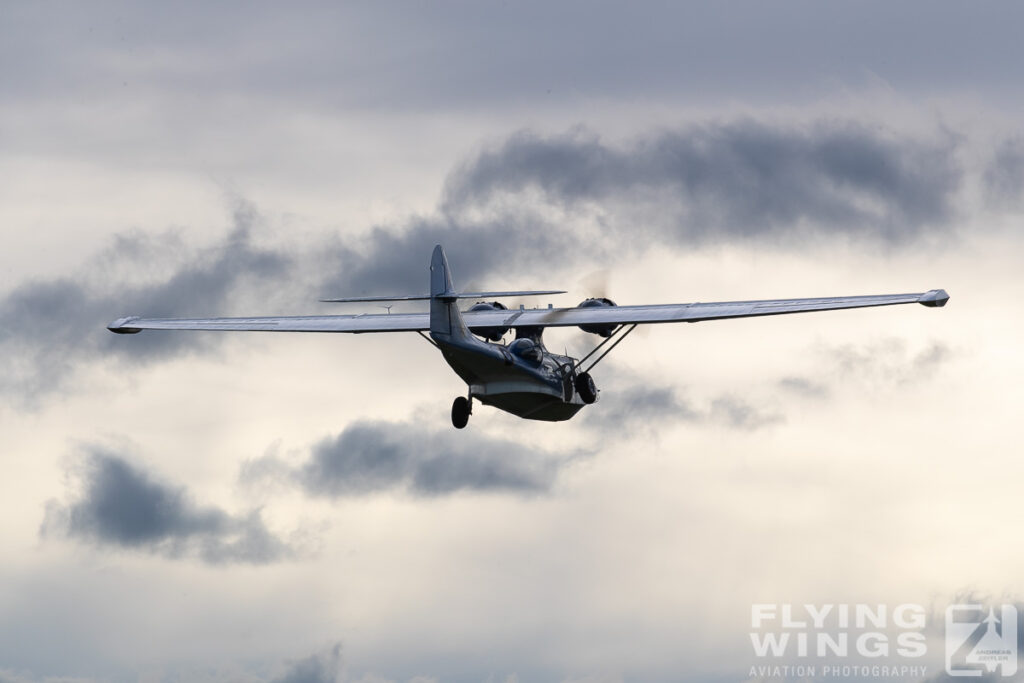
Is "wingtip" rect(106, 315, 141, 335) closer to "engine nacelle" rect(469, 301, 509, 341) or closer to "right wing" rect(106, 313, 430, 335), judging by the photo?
"right wing" rect(106, 313, 430, 335)

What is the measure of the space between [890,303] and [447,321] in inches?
585

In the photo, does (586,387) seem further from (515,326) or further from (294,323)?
(294,323)

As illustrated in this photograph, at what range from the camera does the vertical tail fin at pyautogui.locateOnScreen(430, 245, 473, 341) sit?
58.1 m

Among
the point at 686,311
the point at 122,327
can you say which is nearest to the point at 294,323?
the point at 122,327

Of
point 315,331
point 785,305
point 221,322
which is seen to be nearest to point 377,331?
point 315,331

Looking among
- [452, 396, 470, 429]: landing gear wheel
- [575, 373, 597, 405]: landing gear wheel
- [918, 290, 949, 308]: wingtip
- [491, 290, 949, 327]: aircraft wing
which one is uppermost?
[491, 290, 949, 327]: aircraft wing

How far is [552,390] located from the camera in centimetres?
6106

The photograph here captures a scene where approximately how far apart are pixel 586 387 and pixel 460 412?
512cm

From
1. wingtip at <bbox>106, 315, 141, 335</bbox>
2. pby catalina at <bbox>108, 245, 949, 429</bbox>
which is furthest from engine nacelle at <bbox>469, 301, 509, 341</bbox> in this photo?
wingtip at <bbox>106, 315, 141, 335</bbox>

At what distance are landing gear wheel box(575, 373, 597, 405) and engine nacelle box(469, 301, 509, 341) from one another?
10.9 ft

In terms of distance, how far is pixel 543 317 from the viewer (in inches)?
2447

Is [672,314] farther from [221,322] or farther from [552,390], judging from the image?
[221,322]

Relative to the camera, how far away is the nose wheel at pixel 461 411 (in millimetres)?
60156

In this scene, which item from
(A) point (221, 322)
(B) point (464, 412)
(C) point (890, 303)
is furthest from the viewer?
(A) point (221, 322)
